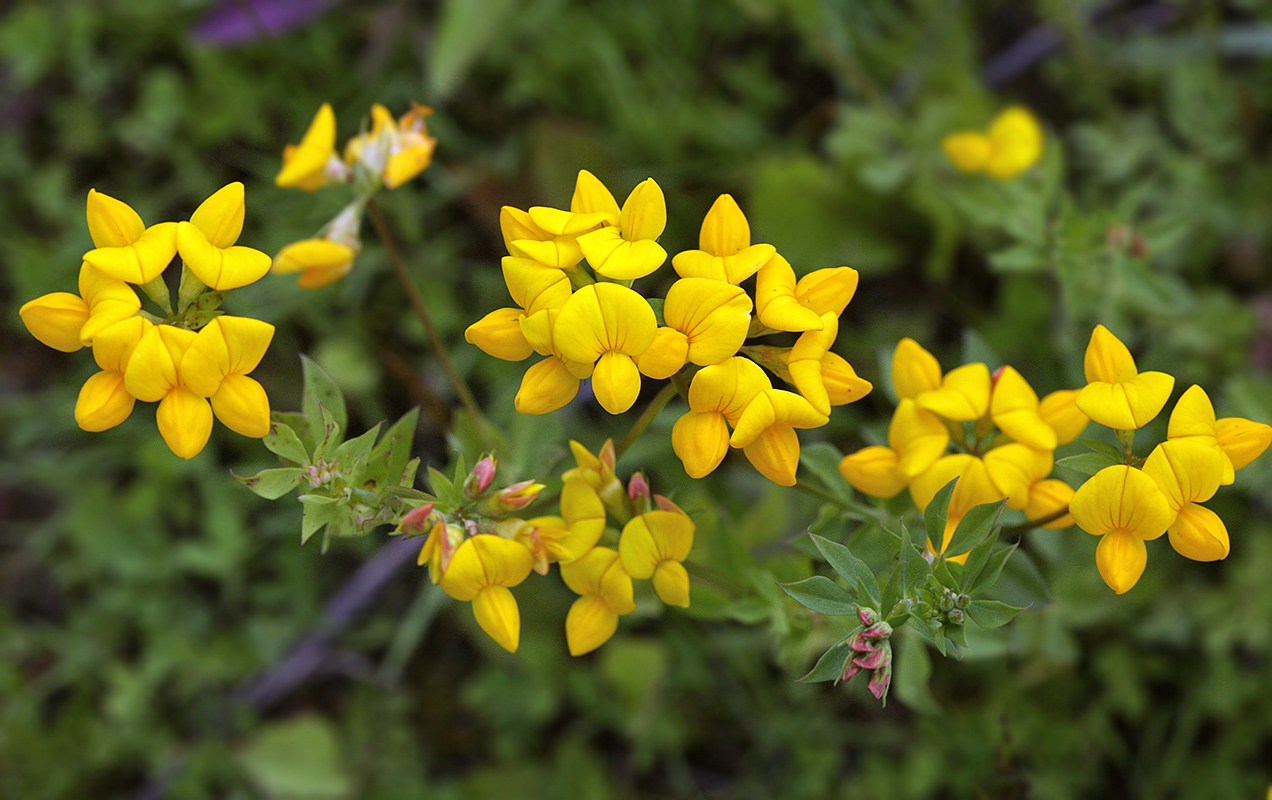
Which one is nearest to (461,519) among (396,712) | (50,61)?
(396,712)

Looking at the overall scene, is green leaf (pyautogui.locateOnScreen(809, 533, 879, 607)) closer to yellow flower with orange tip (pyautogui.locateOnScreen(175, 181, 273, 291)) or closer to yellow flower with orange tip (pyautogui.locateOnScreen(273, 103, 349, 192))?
yellow flower with orange tip (pyautogui.locateOnScreen(175, 181, 273, 291))

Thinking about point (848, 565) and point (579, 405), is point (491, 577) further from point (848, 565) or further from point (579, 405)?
point (579, 405)

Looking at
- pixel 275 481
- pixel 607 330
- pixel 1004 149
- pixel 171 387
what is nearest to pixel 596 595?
pixel 607 330

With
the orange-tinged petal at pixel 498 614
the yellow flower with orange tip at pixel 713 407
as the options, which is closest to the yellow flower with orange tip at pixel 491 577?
the orange-tinged petal at pixel 498 614

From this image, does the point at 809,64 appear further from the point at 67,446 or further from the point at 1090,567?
the point at 67,446

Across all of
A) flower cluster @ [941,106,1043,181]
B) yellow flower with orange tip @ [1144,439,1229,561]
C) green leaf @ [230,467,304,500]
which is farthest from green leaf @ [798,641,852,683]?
flower cluster @ [941,106,1043,181]

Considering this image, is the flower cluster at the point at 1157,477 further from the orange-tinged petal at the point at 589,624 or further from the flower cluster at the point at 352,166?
the flower cluster at the point at 352,166
